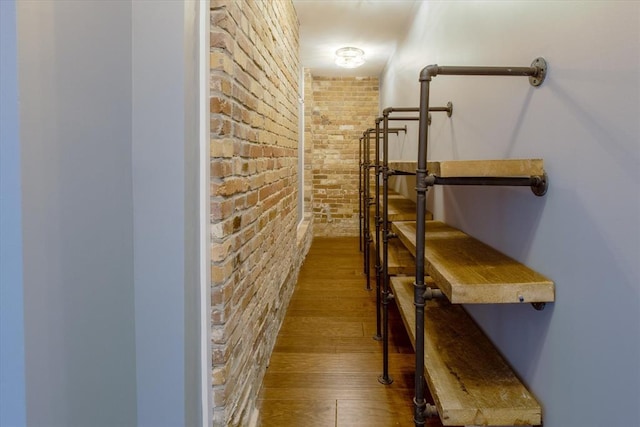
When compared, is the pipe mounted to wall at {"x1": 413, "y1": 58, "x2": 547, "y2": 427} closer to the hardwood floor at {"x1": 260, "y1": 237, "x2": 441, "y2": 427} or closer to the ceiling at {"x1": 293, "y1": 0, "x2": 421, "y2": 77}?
the hardwood floor at {"x1": 260, "y1": 237, "x2": 441, "y2": 427}

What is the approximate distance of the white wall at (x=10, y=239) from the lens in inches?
27.2

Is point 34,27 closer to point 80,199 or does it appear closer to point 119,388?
point 80,199

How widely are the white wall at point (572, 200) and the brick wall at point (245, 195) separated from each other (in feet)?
3.25

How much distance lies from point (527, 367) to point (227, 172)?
3.91 feet

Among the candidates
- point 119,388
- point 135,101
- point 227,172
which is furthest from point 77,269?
point 227,172

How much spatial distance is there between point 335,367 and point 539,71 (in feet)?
5.90

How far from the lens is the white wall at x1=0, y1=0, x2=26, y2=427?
692mm

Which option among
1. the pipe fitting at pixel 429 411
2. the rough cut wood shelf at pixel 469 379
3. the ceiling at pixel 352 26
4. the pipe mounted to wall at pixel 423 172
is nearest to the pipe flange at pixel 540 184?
the pipe mounted to wall at pixel 423 172

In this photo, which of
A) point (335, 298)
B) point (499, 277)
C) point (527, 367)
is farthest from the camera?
point (335, 298)

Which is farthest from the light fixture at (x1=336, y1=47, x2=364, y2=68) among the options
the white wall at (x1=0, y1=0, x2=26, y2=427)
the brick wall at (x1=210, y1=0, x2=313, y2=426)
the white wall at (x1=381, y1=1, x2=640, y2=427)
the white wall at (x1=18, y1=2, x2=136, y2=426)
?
the white wall at (x1=0, y1=0, x2=26, y2=427)

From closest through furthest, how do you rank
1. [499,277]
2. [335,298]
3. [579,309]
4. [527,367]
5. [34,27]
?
[34,27] < [579,309] < [499,277] < [527,367] < [335,298]

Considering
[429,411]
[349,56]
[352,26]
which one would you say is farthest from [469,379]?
[349,56]

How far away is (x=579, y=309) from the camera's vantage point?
106 centimetres

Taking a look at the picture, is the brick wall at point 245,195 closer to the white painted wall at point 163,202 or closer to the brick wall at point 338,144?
the white painted wall at point 163,202
